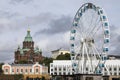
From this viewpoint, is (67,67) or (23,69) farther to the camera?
(23,69)

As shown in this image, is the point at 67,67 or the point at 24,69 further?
the point at 24,69

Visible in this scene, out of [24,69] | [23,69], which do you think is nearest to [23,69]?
[23,69]

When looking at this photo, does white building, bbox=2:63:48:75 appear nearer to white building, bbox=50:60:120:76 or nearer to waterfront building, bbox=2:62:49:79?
waterfront building, bbox=2:62:49:79

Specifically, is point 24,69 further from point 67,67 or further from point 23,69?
point 67,67

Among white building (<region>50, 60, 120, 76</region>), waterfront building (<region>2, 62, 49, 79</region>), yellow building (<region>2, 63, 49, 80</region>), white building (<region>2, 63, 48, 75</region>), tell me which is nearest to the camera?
white building (<region>50, 60, 120, 76</region>)

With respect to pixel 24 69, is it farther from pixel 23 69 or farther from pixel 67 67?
pixel 67 67

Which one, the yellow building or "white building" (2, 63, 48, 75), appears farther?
"white building" (2, 63, 48, 75)

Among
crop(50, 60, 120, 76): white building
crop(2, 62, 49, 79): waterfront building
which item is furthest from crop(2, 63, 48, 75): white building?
crop(50, 60, 120, 76): white building

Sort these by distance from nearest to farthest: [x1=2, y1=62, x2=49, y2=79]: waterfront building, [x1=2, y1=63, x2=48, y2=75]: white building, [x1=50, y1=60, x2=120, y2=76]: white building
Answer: [x1=50, y1=60, x2=120, y2=76]: white building, [x1=2, y1=62, x2=49, y2=79]: waterfront building, [x1=2, y1=63, x2=48, y2=75]: white building

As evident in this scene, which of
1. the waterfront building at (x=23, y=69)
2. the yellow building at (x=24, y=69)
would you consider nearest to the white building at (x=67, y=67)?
the yellow building at (x=24, y=69)

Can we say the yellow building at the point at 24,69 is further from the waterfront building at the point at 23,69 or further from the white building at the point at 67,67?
the white building at the point at 67,67

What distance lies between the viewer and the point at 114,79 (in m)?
120

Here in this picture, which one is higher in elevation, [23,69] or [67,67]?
[23,69]

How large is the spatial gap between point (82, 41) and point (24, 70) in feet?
302
